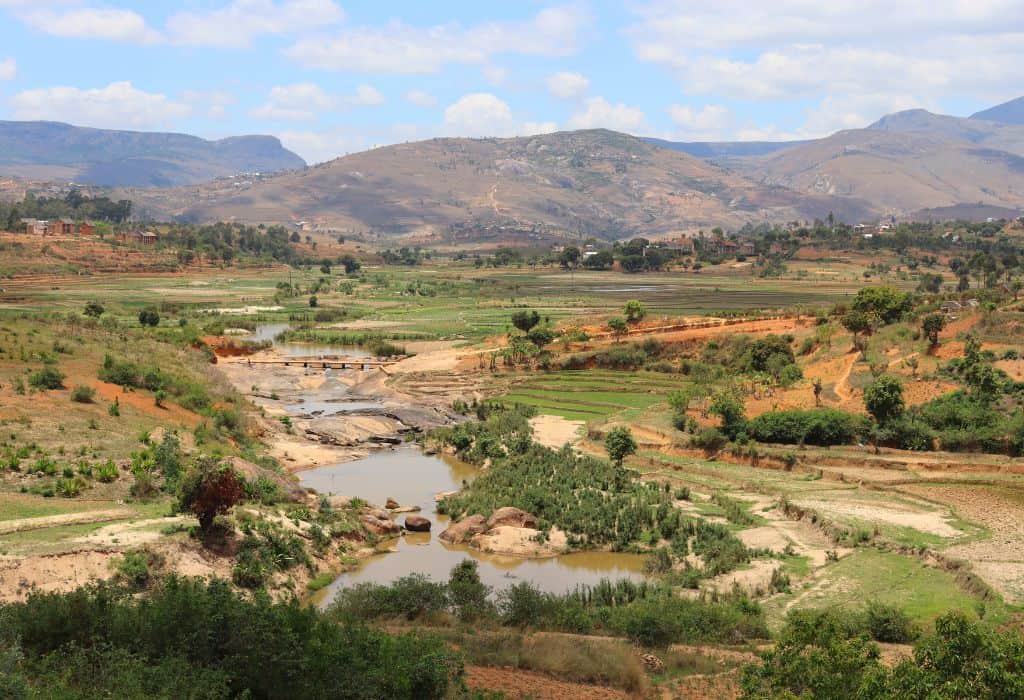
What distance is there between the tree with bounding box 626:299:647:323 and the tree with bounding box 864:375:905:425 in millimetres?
31456

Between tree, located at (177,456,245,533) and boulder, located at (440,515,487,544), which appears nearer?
tree, located at (177,456,245,533)

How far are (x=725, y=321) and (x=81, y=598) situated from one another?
58.4 metres

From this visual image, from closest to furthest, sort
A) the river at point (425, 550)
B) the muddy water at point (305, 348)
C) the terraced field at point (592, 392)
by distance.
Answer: the river at point (425, 550)
the terraced field at point (592, 392)
the muddy water at point (305, 348)

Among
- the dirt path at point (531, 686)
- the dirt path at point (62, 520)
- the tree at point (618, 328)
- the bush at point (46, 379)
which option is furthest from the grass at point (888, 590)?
the tree at point (618, 328)

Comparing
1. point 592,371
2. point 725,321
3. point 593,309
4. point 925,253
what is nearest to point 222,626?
point 592,371

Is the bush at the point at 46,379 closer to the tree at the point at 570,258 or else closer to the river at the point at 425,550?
the river at the point at 425,550

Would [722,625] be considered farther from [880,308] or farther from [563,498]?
[880,308]

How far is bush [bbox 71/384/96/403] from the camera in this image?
1437 inches

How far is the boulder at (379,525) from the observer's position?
30.3 meters

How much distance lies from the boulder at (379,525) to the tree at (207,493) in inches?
265

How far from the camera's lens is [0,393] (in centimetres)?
3528

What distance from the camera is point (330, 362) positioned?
224 feet

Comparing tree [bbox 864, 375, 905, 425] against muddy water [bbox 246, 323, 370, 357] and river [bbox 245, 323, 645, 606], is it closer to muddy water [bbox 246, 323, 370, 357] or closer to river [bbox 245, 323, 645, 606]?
river [bbox 245, 323, 645, 606]

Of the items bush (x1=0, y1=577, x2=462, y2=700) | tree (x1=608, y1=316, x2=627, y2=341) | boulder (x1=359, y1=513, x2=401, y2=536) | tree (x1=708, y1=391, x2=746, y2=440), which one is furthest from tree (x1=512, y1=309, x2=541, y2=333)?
bush (x1=0, y1=577, x2=462, y2=700)
